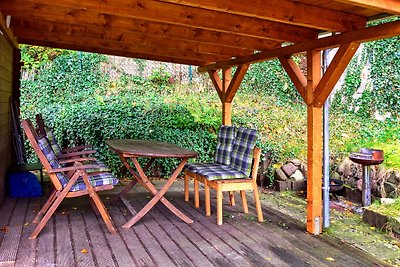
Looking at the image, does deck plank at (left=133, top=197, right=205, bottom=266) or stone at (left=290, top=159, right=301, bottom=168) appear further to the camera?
stone at (left=290, top=159, right=301, bottom=168)

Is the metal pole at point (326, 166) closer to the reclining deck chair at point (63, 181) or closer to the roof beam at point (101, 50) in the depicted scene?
the reclining deck chair at point (63, 181)

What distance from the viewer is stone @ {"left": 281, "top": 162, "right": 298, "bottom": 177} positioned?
5.88m

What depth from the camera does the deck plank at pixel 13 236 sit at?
2868 mm

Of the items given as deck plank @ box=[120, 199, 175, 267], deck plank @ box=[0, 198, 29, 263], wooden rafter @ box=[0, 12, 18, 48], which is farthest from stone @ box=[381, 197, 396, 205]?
wooden rafter @ box=[0, 12, 18, 48]

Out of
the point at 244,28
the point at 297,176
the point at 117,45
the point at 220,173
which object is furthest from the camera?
the point at 297,176

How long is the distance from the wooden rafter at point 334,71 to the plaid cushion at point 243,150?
85 cm

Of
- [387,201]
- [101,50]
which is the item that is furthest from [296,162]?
[101,50]

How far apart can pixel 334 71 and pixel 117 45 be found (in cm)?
318

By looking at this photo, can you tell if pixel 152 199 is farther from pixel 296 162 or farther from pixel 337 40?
pixel 296 162

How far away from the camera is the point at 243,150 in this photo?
4180mm

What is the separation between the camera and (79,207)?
4402 mm

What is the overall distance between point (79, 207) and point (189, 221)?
4.77 feet

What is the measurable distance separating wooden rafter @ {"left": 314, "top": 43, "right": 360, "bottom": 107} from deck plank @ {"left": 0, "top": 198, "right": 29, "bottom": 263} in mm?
3051

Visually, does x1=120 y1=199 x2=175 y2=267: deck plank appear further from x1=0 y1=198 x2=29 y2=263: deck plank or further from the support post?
the support post
